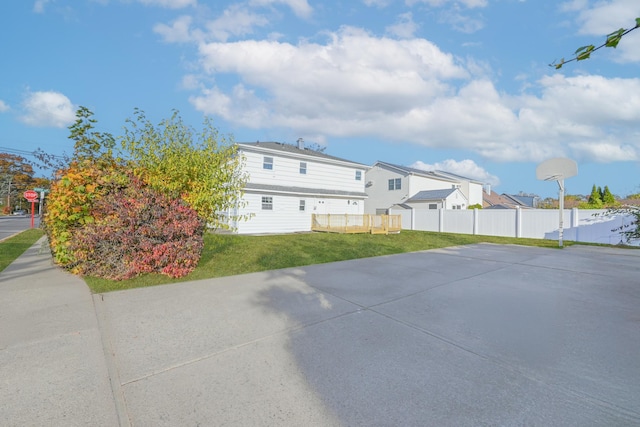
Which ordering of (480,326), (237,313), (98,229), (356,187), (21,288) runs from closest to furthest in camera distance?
1. (480,326)
2. (237,313)
3. (21,288)
4. (98,229)
5. (356,187)

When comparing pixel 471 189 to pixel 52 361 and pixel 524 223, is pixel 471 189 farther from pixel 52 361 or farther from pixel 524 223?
pixel 52 361

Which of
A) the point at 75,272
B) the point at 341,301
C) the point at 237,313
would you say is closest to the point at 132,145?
the point at 75,272

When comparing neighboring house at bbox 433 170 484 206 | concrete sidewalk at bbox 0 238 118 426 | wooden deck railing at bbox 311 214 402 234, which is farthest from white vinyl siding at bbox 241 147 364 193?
neighboring house at bbox 433 170 484 206

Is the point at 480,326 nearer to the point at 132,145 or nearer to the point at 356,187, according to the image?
the point at 132,145

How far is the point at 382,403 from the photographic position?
7.19ft

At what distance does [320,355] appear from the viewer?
2918 mm

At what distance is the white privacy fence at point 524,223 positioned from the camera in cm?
1467

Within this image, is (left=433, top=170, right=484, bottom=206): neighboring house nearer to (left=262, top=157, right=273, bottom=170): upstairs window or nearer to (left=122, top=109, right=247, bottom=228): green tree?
(left=262, top=157, right=273, bottom=170): upstairs window

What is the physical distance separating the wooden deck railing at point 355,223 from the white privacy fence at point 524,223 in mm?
4988

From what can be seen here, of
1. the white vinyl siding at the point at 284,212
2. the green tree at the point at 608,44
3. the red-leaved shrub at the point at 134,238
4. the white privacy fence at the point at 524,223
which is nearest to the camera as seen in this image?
the green tree at the point at 608,44

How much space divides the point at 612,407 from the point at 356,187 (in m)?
19.9

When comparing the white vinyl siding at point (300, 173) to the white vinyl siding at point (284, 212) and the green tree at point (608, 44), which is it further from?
the green tree at point (608, 44)

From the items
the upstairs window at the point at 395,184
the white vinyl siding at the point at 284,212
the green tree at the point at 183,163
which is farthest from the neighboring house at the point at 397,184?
the green tree at the point at 183,163

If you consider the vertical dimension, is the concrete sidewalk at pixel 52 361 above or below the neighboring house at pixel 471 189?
below
